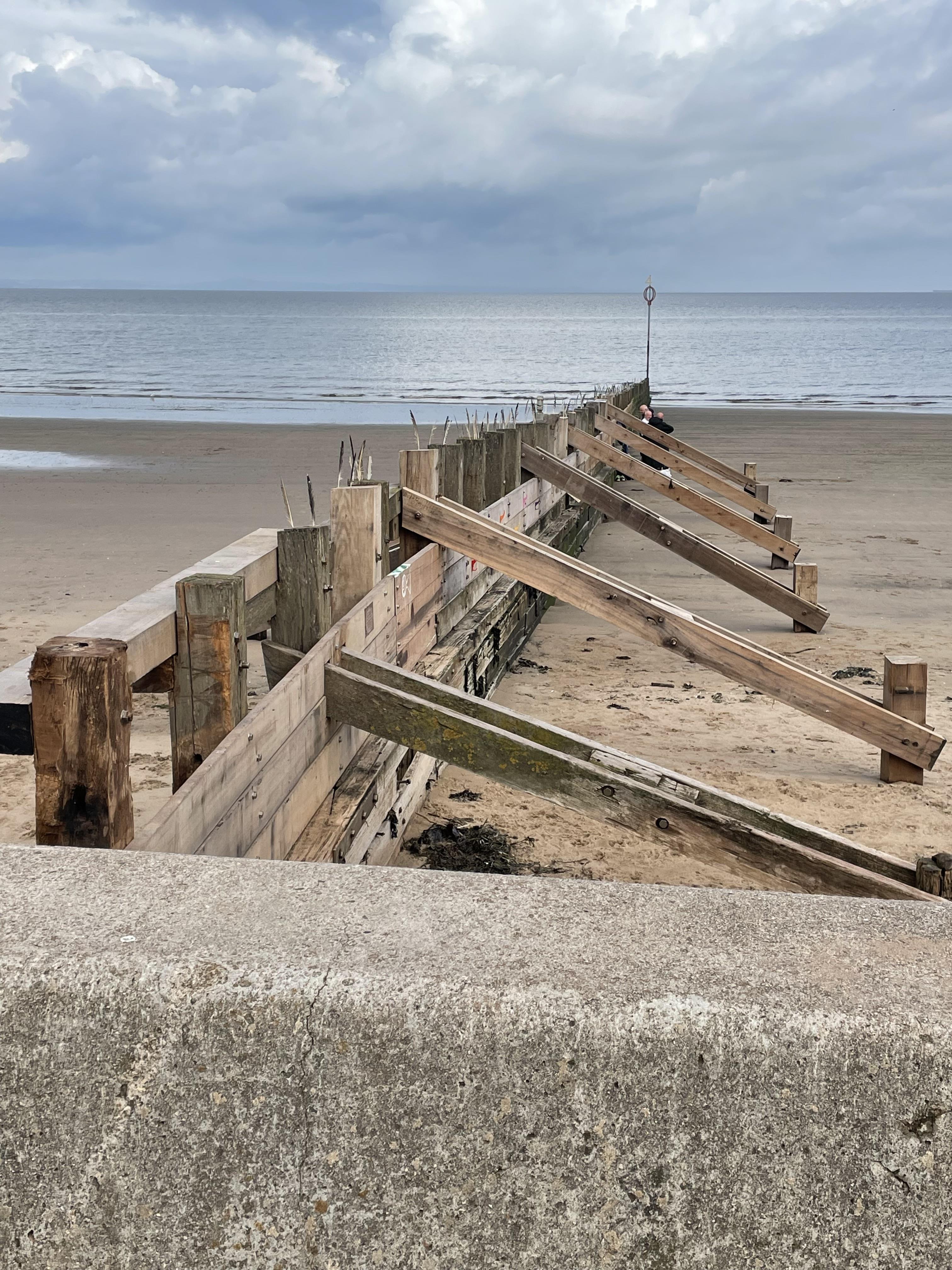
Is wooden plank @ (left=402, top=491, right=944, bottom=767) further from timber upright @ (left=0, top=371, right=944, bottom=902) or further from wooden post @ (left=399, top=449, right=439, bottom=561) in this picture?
wooden post @ (left=399, top=449, right=439, bottom=561)

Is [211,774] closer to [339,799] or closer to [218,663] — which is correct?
[218,663]

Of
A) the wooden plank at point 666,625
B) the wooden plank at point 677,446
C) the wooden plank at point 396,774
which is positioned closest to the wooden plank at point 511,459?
the wooden plank at point 396,774

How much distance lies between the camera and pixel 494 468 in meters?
7.70

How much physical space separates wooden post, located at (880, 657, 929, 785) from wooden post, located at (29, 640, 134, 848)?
13.8 feet

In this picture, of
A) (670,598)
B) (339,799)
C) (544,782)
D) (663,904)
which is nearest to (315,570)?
(339,799)

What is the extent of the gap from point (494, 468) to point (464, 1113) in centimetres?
654

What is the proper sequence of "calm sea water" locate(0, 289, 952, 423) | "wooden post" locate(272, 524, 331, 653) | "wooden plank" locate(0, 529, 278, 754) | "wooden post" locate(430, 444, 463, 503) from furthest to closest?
"calm sea water" locate(0, 289, 952, 423)
"wooden post" locate(430, 444, 463, 503)
"wooden post" locate(272, 524, 331, 653)
"wooden plank" locate(0, 529, 278, 754)

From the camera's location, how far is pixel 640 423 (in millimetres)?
15539

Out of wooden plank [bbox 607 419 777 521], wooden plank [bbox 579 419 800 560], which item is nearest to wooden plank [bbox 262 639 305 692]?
wooden plank [bbox 579 419 800 560]

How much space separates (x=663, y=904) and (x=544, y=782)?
1541 millimetres

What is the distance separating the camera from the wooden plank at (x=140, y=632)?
231 centimetres

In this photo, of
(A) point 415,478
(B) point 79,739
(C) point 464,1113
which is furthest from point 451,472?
(C) point 464,1113

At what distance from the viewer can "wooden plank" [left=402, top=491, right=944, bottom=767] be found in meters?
5.12

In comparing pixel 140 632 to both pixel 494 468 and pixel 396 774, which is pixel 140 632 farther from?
pixel 494 468
